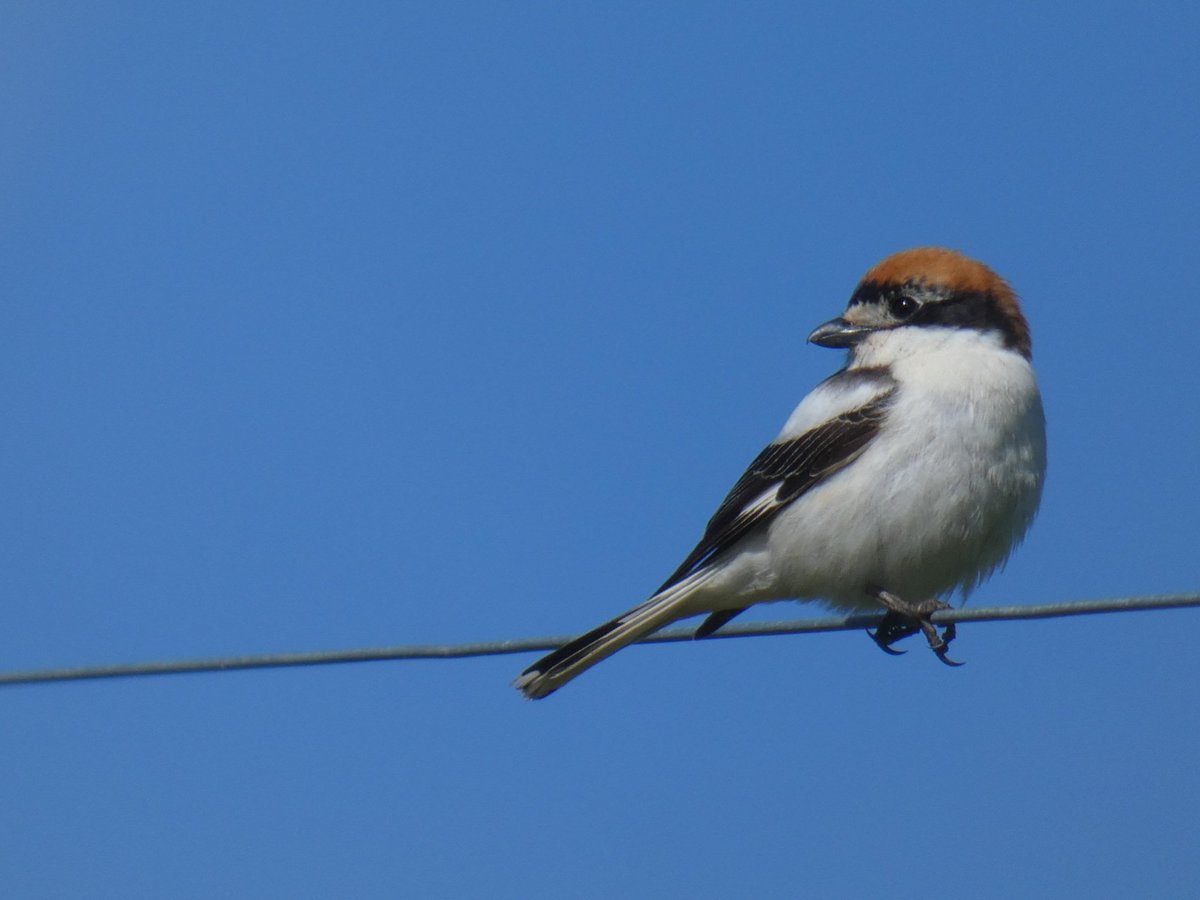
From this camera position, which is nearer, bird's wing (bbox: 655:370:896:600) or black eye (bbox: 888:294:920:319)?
bird's wing (bbox: 655:370:896:600)

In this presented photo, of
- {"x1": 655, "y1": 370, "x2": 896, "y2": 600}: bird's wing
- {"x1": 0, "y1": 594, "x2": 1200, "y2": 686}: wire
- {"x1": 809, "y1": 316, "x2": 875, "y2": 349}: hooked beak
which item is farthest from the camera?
{"x1": 809, "y1": 316, "x2": 875, "y2": 349}: hooked beak

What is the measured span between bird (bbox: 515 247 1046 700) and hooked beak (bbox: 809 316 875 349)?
5 cm

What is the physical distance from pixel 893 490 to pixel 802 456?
38 centimetres

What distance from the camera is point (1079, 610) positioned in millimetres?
3477

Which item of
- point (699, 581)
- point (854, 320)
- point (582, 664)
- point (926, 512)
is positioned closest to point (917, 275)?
point (854, 320)

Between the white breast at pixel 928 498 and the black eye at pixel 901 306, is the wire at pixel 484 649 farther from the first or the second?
the black eye at pixel 901 306

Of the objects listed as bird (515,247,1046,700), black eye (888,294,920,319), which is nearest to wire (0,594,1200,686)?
bird (515,247,1046,700)

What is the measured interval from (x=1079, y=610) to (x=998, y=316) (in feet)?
6.67

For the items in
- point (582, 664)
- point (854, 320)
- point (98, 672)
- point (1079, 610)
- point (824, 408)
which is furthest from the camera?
point (854, 320)

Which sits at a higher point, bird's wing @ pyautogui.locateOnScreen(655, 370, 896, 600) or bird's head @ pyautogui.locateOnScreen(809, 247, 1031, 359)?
bird's head @ pyautogui.locateOnScreen(809, 247, 1031, 359)

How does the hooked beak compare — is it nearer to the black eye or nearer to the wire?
the black eye

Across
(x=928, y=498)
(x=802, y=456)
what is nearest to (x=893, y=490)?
(x=928, y=498)

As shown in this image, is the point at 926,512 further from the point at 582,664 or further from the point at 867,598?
the point at 582,664

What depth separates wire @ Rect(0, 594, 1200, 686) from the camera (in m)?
3.45
